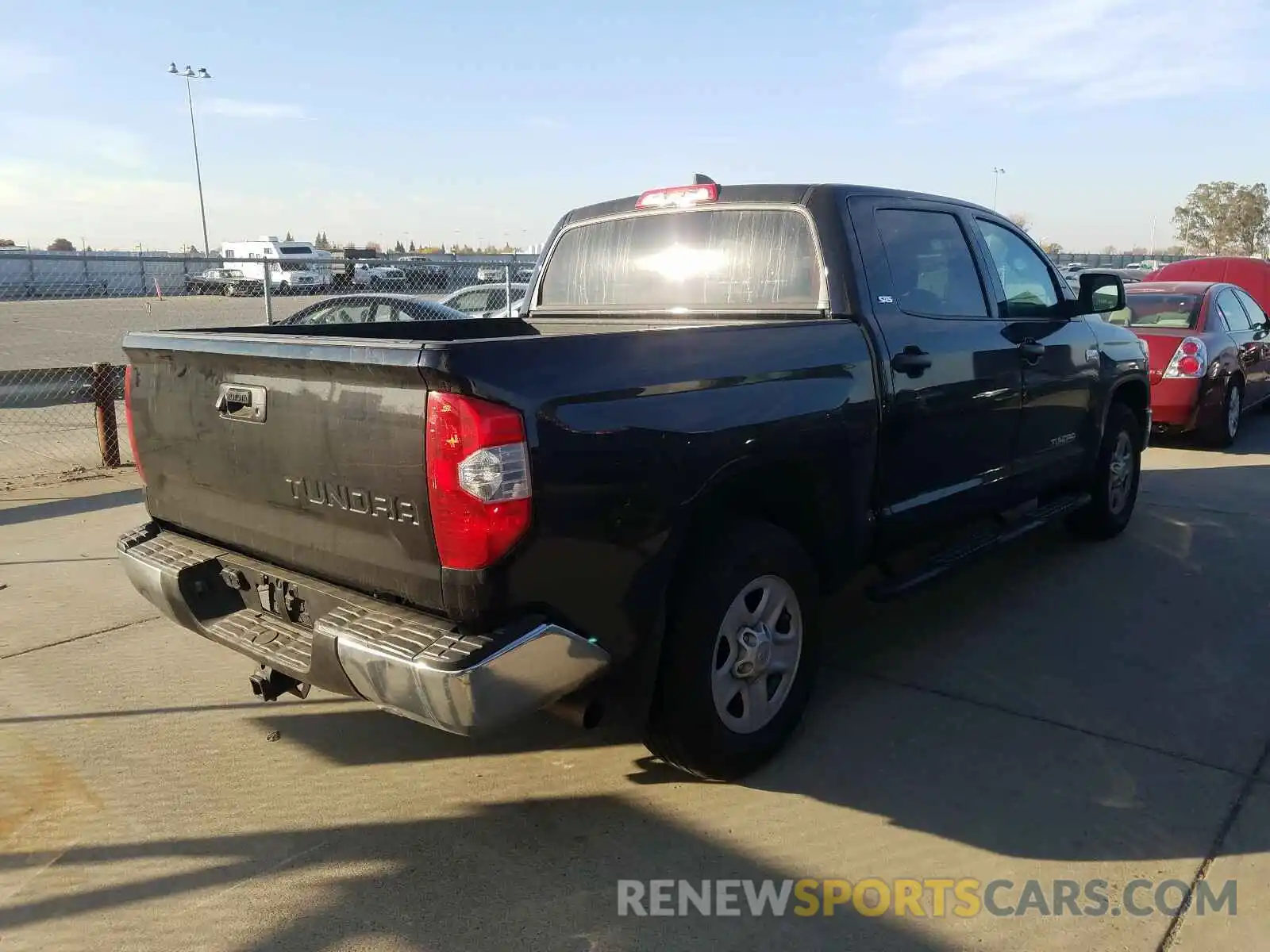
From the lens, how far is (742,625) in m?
3.36

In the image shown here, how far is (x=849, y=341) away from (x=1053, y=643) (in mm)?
1930

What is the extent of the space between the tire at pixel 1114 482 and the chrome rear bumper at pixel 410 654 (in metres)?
4.32

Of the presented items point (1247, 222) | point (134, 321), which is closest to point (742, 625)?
point (134, 321)

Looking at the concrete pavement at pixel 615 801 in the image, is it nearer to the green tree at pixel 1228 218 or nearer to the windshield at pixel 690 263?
the windshield at pixel 690 263

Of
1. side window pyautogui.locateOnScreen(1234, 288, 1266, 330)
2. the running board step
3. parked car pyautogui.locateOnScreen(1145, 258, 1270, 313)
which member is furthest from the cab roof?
parked car pyautogui.locateOnScreen(1145, 258, 1270, 313)

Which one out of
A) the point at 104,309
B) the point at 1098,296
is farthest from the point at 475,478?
the point at 104,309

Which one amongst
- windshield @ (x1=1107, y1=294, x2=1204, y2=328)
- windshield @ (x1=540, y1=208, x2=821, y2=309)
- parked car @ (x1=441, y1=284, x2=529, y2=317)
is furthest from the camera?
parked car @ (x1=441, y1=284, x2=529, y2=317)

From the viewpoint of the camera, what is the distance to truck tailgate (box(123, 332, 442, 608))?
104 inches

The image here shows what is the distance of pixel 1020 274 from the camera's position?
17.0 ft

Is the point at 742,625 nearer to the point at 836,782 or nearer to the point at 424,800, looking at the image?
the point at 836,782

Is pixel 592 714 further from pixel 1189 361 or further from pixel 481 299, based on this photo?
pixel 481 299

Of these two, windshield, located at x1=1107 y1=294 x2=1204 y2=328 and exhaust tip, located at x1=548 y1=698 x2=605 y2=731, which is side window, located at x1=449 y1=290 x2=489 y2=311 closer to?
windshield, located at x1=1107 y1=294 x2=1204 y2=328

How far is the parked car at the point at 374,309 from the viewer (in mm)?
11242

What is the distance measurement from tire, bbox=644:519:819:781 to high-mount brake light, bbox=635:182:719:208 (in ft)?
5.60
